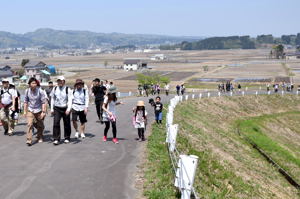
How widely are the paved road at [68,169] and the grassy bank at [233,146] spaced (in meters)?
0.59

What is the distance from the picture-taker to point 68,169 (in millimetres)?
8094

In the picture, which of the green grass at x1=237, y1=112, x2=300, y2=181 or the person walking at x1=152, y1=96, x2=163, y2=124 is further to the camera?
the green grass at x1=237, y1=112, x2=300, y2=181

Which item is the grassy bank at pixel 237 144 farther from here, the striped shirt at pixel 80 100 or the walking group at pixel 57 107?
the striped shirt at pixel 80 100

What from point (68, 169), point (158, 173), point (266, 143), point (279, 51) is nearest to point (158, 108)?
point (158, 173)

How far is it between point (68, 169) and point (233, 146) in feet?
41.9

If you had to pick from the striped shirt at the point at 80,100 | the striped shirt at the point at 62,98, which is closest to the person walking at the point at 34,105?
the striped shirt at the point at 62,98

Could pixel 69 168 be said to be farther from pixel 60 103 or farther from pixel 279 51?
pixel 279 51

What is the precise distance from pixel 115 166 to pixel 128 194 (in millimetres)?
1821

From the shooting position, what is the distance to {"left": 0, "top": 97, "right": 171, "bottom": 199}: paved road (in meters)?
6.74

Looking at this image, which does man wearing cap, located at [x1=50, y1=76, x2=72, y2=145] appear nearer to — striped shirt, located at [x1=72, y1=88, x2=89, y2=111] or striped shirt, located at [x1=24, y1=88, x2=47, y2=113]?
striped shirt, located at [x1=24, y1=88, x2=47, y2=113]

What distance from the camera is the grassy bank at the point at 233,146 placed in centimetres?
826

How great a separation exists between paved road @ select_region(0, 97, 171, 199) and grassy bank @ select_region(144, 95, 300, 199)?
1.95 feet

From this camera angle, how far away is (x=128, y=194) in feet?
22.1

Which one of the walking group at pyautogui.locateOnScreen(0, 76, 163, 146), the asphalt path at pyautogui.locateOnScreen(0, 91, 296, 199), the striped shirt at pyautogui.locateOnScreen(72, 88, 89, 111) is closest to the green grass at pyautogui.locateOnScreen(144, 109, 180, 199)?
the asphalt path at pyautogui.locateOnScreen(0, 91, 296, 199)
